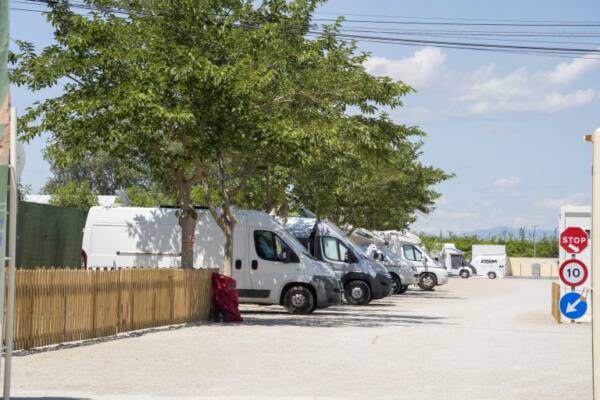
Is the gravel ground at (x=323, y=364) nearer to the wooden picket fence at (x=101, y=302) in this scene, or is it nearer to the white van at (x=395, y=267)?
the wooden picket fence at (x=101, y=302)

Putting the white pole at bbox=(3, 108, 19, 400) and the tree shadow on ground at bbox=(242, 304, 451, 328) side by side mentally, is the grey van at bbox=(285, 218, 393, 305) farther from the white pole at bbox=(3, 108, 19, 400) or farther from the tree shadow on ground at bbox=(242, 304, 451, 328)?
the white pole at bbox=(3, 108, 19, 400)

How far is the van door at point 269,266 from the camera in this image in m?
27.2

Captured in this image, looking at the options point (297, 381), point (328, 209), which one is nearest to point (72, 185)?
point (328, 209)

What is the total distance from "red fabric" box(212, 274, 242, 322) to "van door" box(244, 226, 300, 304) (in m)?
3.09

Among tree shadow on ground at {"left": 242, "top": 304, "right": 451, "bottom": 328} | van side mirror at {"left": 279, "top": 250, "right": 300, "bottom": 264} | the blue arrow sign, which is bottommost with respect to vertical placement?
tree shadow on ground at {"left": 242, "top": 304, "right": 451, "bottom": 328}

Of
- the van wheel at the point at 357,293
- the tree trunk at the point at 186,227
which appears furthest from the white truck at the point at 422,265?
the tree trunk at the point at 186,227

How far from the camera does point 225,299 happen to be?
24.2 meters

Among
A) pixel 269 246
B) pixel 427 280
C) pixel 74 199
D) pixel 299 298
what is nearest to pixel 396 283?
pixel 427 280

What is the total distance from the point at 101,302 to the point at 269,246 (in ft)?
29.7


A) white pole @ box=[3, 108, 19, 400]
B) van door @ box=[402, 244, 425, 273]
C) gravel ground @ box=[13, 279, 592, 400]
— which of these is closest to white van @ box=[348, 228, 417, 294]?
van door @ box=[402, 244, 425, 273]

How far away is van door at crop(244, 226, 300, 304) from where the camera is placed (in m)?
27.2

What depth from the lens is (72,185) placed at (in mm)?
75188

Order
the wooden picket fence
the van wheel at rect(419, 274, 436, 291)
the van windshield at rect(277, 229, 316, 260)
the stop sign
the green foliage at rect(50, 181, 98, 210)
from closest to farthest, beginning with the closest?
1. the wooden picket fence
2. the stop sign
3. the van windshield at rect(277, 229, 316, 260)
4. the van wheel at rect(419, 274, 436, 291)
5. the green foliage at rect(50, 181, 98, 210)

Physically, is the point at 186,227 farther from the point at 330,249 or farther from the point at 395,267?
the point at 395,267
